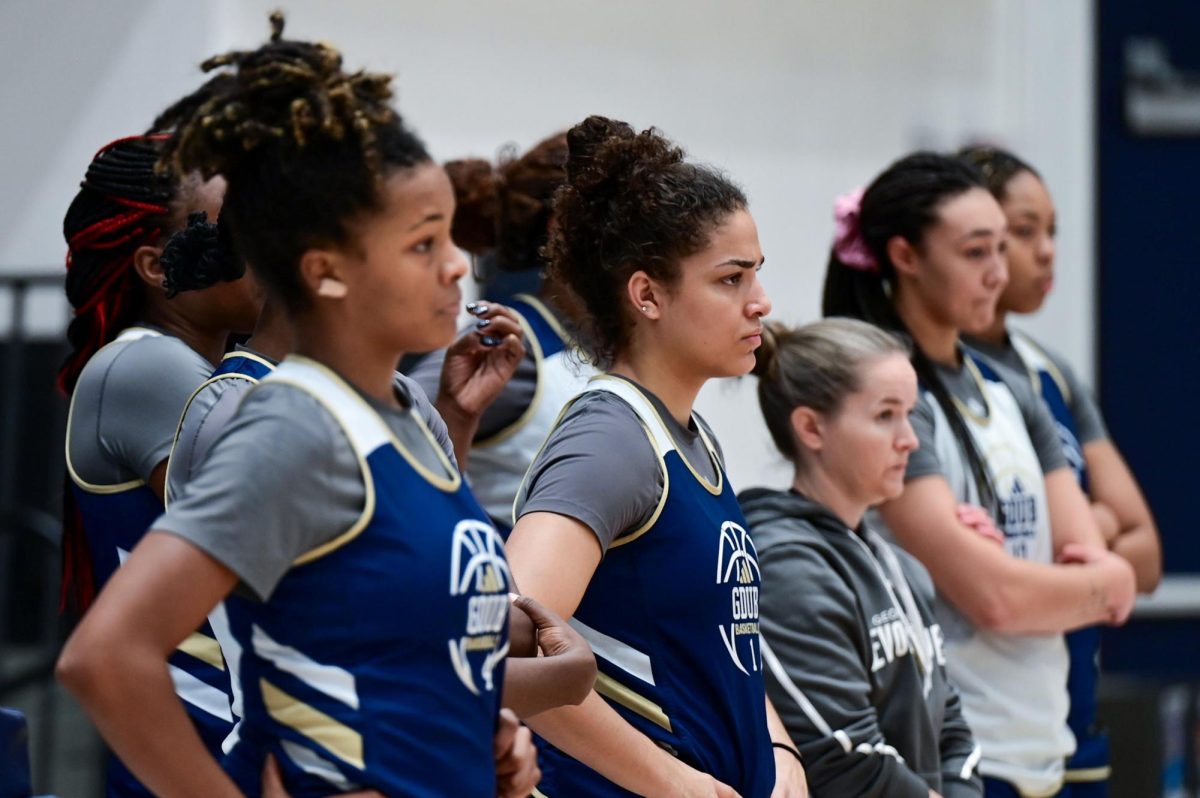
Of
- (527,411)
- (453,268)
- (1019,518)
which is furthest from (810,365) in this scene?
(453,268)

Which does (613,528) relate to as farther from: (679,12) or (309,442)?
(679,12)

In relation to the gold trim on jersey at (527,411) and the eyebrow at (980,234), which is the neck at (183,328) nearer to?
the gold trim on jersey at (527,411)

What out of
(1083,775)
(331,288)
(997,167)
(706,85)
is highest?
(706,85)

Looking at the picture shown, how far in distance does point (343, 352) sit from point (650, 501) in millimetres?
535

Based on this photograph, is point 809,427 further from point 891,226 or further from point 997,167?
point 997,167

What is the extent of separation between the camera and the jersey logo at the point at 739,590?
1821mm

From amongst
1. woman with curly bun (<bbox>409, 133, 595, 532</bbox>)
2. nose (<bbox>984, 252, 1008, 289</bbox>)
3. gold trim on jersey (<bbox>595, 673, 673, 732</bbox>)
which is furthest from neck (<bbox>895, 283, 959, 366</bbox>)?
gold trim on jersey (<bbox>595, 673, 673, 732</bbox>)

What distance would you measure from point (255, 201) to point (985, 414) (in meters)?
1.80

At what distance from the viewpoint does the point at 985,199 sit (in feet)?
9.40

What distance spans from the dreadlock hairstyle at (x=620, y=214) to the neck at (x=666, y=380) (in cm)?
4

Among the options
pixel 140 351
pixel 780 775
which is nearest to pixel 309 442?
pixel 140 351

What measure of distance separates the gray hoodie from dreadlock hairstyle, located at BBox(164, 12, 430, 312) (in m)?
1.11

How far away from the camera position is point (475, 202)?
2863 mm

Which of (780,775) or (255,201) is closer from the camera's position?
(255,201)
